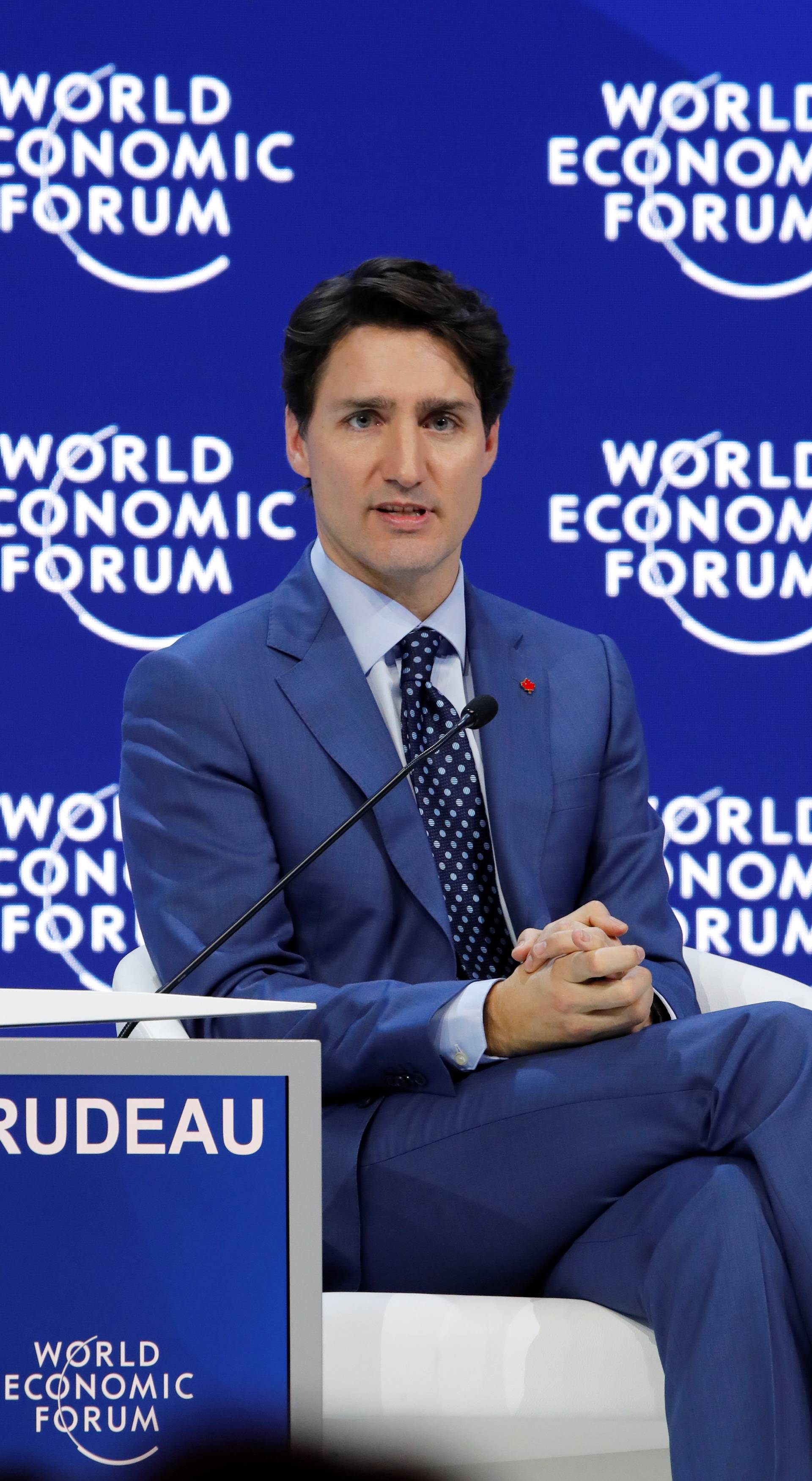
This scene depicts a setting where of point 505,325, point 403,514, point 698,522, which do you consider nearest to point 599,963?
point 403,514

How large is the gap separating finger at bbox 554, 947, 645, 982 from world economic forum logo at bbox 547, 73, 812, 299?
194 cm

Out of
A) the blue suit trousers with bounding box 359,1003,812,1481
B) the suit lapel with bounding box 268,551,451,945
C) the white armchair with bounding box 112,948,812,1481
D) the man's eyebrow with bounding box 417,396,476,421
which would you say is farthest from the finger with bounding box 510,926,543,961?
the man's eyebrow with bounding box 417,396,476,421

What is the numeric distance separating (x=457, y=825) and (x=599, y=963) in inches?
19.3

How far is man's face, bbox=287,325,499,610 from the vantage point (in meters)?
2.23

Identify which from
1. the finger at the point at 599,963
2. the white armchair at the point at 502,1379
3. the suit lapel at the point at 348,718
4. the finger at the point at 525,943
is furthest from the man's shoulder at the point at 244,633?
the white armchair at the point at 502,1379

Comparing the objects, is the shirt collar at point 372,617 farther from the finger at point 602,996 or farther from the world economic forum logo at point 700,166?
the world economic forum logo at point 700,166

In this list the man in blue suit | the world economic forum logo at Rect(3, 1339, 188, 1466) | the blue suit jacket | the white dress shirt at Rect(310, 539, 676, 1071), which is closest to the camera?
the world economic forum logo at Rect(3, 1339, 188, 1466)

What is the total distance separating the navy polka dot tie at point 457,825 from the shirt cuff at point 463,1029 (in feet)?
1.03

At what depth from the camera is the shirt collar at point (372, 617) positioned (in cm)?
221

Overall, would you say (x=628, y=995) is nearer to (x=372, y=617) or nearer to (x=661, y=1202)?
(x=661, y=1202)

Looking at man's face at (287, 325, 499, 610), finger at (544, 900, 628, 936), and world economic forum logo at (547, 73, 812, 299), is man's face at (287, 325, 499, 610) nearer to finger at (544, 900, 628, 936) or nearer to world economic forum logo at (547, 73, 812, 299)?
finger at (544, 900, 628, 936)

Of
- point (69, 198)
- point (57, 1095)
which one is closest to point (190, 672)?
point (57, 1095)

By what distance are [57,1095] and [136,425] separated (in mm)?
2337

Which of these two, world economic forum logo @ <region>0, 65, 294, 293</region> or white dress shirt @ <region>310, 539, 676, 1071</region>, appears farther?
world economic forum logo @ <region>0, 65, 294, 293</region>
